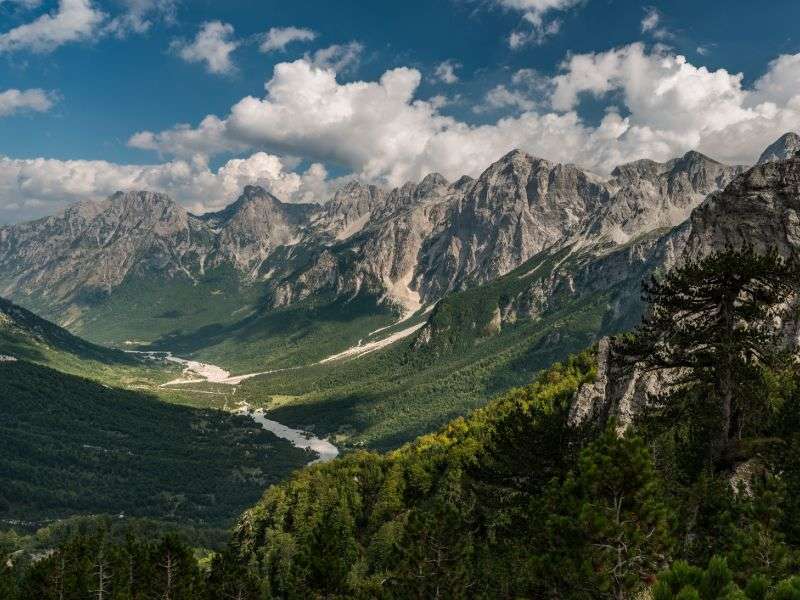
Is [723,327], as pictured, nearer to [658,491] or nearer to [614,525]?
[658,491]

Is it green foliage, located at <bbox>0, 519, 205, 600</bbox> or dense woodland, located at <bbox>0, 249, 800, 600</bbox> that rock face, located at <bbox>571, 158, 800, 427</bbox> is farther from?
green foliage, located at <bbox>0, 519, 205, 600</bbox>

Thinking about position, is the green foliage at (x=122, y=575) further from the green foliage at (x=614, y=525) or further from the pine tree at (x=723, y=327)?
the pine tree at (x=723, y=327)

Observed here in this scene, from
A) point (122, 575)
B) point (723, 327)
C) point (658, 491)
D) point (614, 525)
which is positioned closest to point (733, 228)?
point (723, 327)

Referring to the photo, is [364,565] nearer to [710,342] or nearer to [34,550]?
[710,342]

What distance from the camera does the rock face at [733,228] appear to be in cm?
5872

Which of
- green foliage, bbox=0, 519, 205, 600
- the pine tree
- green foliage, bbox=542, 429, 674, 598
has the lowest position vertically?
green foliage, bbox=0, 519, 205, 600

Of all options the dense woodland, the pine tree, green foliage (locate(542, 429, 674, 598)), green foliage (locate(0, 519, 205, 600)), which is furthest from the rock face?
green foliage (locate(0, 519, 205, 600))

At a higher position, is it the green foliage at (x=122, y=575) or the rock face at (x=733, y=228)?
the rock face at (x=733, y=228)

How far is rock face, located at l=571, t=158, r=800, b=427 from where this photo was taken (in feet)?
193

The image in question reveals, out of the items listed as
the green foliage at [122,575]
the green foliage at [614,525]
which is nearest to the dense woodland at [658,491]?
the green foliage at [614,525]

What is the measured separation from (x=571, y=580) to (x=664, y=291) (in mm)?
16748

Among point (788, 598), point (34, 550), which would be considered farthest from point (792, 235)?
point (34, 550)

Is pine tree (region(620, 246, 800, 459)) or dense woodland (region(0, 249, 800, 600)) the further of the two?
pine tree (region(620, 246, 800, 459))

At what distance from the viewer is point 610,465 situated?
26.1 m
